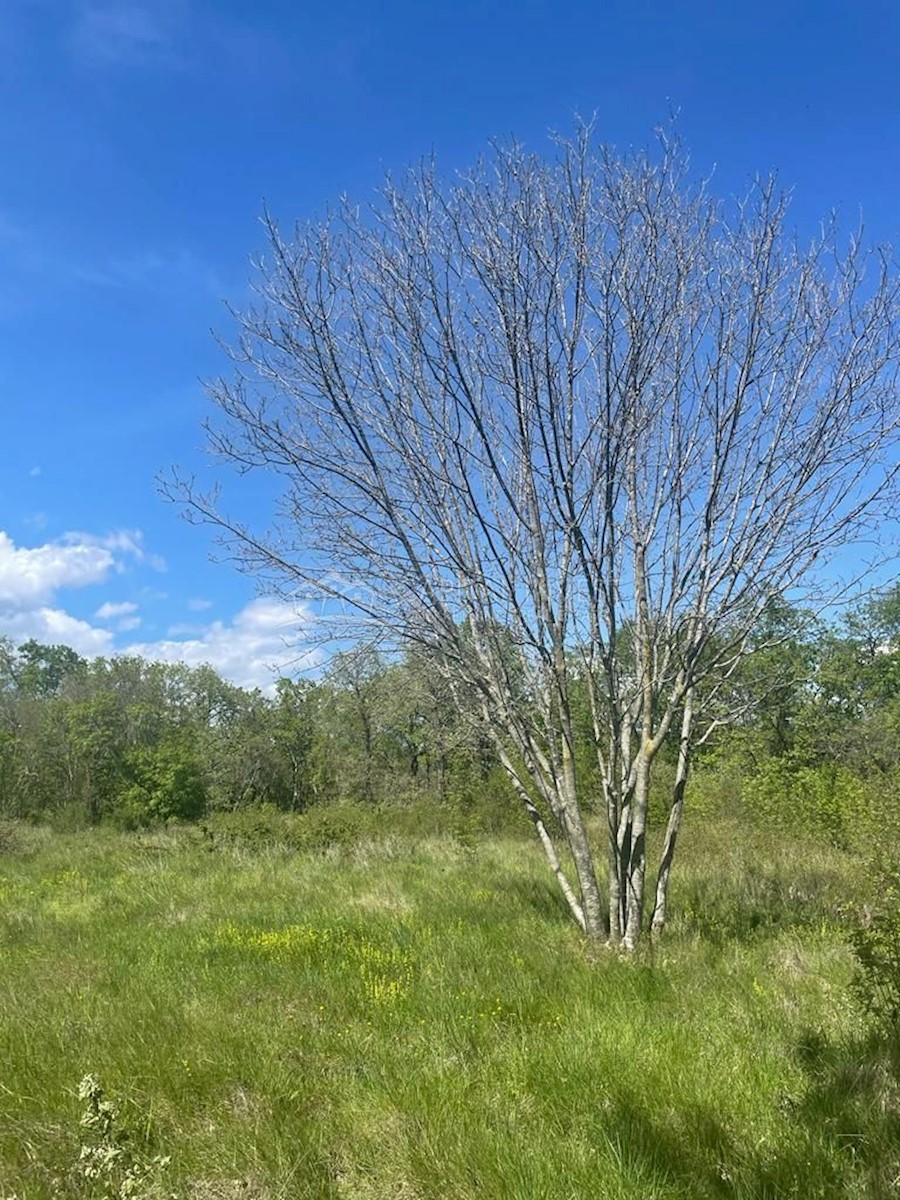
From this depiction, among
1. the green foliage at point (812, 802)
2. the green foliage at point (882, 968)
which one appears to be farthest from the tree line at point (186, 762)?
the green foliage at point (882, 968)

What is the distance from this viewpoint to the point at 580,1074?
349 centimetres

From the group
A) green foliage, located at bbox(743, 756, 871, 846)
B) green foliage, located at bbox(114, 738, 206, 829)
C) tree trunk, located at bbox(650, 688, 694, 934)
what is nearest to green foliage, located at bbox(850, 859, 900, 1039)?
tree trunk, located at bbox(650, 688, 694, 934)

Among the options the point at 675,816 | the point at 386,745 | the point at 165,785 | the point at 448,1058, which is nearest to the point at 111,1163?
the point at 448,1058

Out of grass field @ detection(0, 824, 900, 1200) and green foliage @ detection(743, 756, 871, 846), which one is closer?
grass field @ detection(0, 824, 900, 1200)

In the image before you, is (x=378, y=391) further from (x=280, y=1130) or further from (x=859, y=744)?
(x=859, y=744)

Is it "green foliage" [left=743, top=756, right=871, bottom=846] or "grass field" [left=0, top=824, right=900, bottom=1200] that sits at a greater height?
"green foliage" [left=743, top=756, right=871, bottom=846]

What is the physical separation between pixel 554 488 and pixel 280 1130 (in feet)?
14.6

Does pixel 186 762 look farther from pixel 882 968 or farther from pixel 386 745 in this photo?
pixel 882 968

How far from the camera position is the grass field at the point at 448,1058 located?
107 inches

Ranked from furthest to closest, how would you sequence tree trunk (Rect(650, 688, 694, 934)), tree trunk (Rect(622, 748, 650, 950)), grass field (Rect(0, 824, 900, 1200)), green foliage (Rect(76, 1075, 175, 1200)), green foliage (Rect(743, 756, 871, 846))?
green foliage (Rect(743, 756, 871, 846))
tree trunk (Rect(650, 688, 694, 934))
tree trunk (Rect(622, 748, 650, 950))
grass field (Rect(0, 824, 900, 1200))
green foliage (Rect(76, 1075, 175, 1200))

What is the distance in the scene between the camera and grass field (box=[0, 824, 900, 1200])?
8.96ft

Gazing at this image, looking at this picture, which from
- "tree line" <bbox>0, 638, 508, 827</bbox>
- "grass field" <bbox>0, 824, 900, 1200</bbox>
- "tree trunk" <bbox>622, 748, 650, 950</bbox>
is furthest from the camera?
"tree line" <bbox>0, 638, 508, 827</bbox>

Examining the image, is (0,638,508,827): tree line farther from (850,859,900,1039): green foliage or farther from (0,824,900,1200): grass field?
(850,859,900,1039): green foliage

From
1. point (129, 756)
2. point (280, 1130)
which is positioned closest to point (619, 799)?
point (280, 1130)
